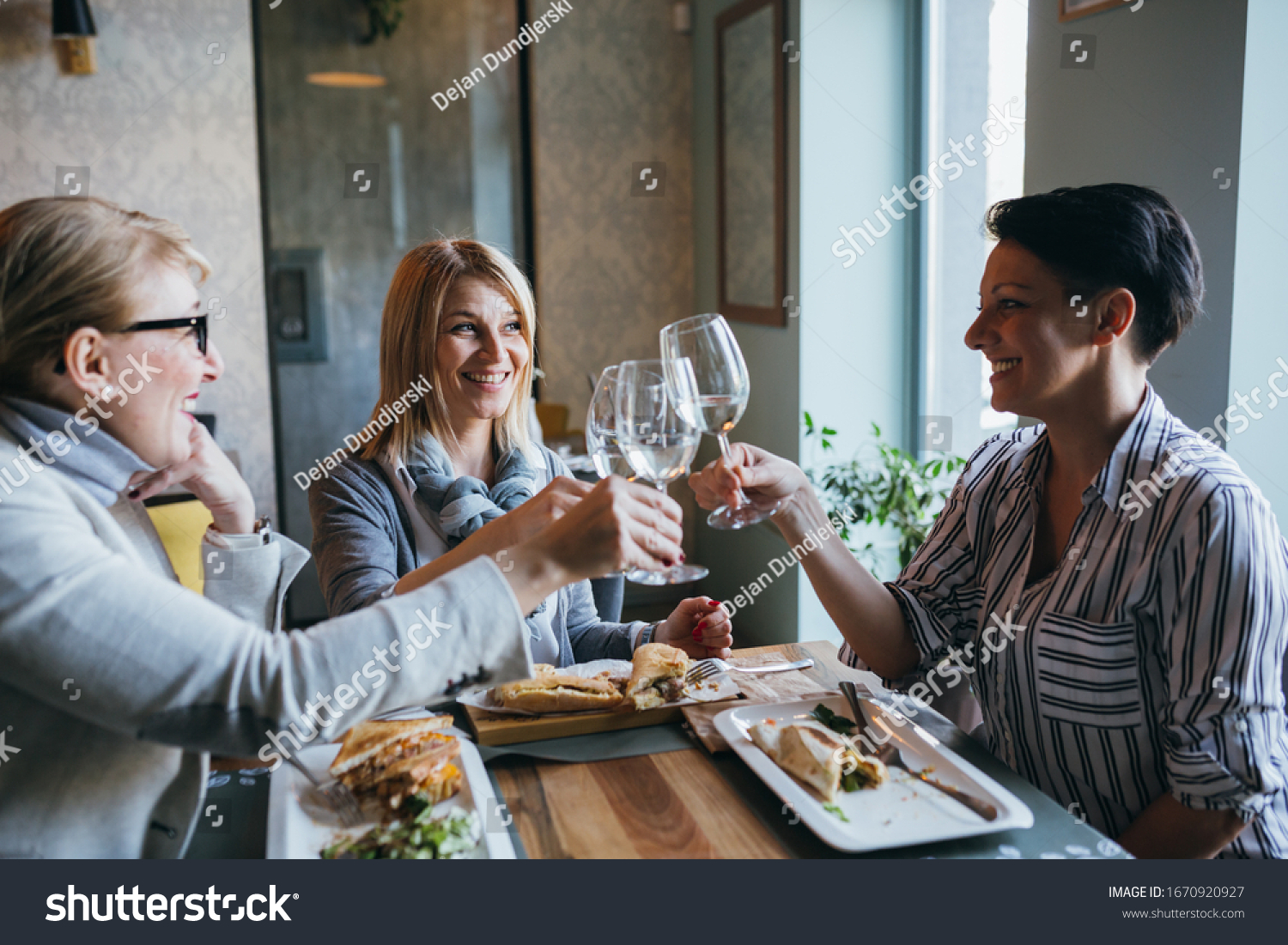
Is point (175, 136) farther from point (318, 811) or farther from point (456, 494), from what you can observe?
point (318, 811)

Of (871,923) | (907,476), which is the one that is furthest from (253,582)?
(907,476)

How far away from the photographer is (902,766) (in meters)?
1.17

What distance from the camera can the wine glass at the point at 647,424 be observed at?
3.57 ft

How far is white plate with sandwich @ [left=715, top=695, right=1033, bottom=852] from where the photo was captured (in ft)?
3.32

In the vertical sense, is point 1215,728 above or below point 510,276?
below

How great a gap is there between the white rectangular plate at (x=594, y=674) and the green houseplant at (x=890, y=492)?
1.60m

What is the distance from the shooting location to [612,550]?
3.29 ft

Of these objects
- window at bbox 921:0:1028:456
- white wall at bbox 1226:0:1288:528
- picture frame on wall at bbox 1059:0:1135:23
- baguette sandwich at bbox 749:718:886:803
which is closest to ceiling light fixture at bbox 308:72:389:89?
window at bbox 921:0:1028:456

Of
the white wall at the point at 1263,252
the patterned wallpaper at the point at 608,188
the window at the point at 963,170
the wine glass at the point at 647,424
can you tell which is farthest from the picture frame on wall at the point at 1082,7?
the patterned wallpaper at the point at 608,188

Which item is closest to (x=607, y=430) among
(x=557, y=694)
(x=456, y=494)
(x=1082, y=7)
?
→ (x=557, y=694)

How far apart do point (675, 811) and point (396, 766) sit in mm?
312

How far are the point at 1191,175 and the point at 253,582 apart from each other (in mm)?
1805

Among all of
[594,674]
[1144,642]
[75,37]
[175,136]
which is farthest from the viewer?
[175,136]

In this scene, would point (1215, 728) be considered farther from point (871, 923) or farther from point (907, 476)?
point (907, 476)
